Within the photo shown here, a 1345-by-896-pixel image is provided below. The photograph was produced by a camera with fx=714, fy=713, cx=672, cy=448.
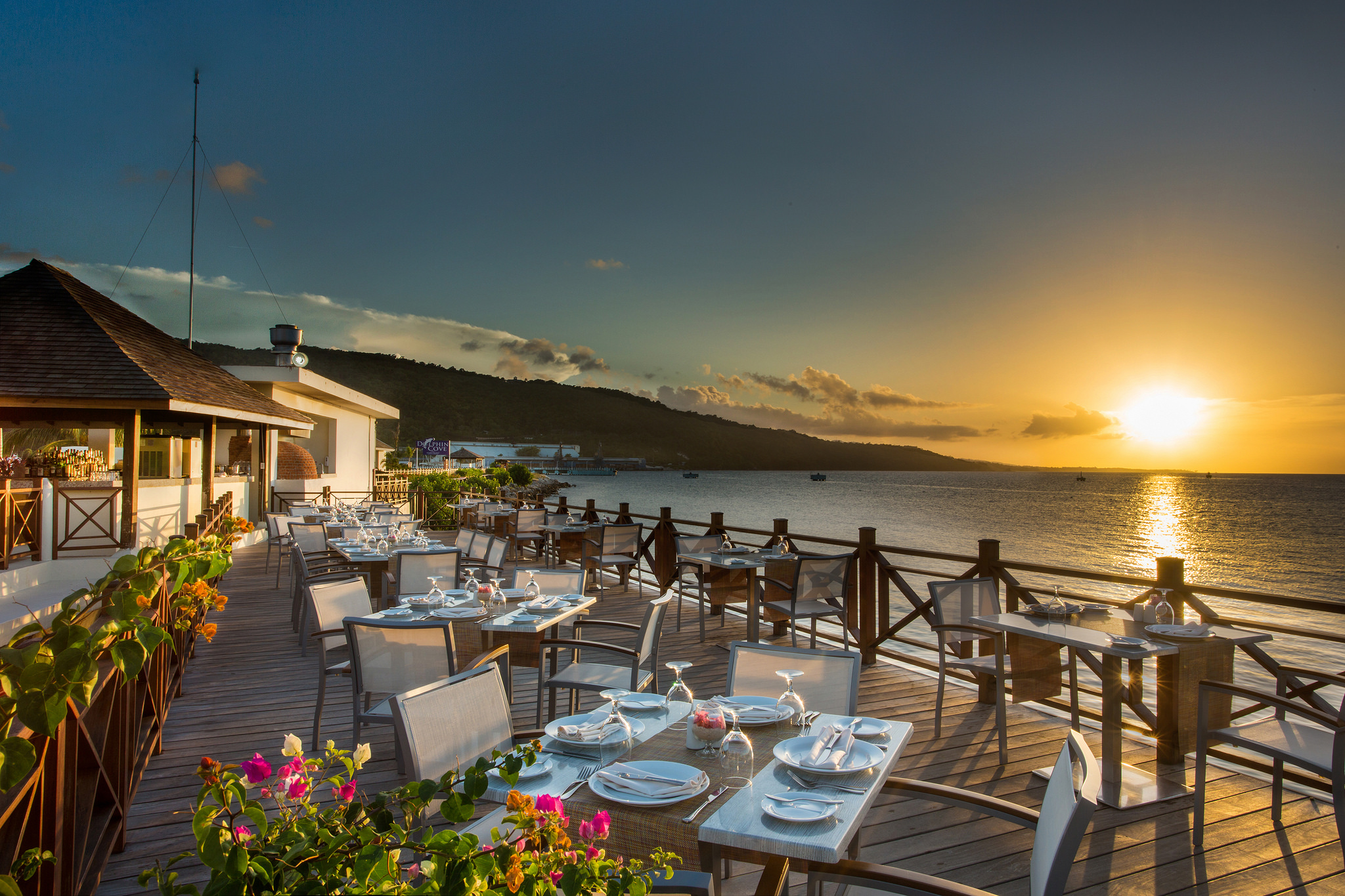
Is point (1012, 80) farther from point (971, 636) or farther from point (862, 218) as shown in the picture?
point (971, 636)

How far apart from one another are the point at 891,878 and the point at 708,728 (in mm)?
701

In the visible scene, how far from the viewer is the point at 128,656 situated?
1.12m

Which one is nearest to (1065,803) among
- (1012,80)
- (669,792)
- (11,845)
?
(669,792)

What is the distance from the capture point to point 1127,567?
32.2m

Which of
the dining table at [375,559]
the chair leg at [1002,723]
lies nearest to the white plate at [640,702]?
the chair leg at [1002,723]

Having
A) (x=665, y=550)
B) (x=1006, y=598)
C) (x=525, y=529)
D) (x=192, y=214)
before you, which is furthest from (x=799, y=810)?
(x=192, y=214)

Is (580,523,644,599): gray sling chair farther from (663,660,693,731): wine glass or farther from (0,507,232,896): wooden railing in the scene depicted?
(663,660,693,731): wine glass

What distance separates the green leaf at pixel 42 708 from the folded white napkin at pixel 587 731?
154 cm

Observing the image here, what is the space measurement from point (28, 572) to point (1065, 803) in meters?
12.2

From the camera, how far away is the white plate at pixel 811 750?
2.11 m

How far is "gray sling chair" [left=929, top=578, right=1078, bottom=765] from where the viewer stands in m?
4.29

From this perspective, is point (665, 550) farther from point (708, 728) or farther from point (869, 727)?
point (708, 728)

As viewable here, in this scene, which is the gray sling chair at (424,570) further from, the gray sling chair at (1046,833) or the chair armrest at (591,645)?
the gray sling chair at (1046,833)

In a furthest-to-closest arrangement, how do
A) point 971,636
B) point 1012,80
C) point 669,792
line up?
point 1012,80 < point 971,636 < point 669,792
